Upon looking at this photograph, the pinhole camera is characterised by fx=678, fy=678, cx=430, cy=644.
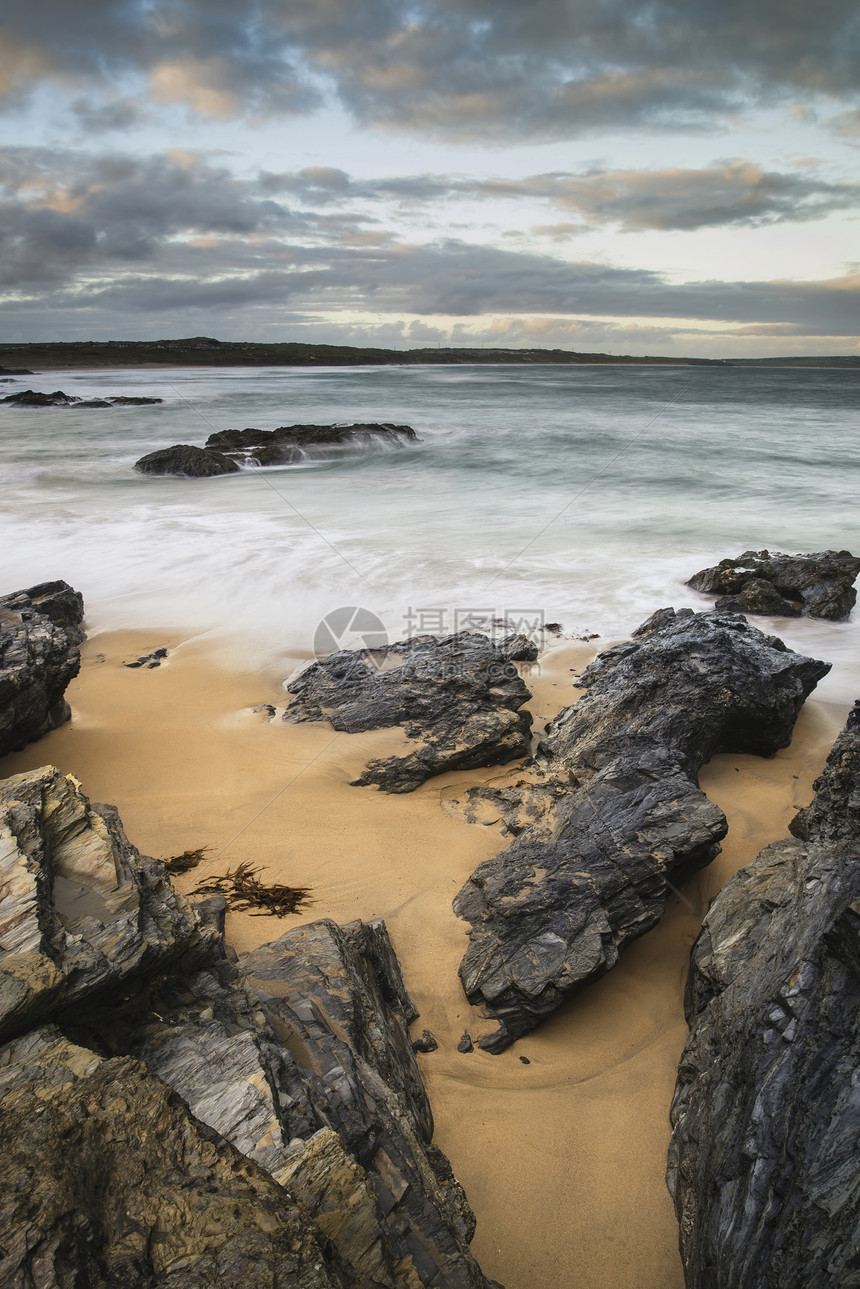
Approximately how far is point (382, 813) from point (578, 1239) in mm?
2737

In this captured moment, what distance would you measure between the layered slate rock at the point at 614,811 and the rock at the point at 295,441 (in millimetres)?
19649

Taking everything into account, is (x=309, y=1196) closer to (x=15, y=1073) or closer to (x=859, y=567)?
(x=15, y=1073)

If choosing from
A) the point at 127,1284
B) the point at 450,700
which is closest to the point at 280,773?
the point at 450,700

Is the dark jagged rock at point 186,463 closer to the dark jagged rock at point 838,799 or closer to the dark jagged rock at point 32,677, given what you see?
the dark jagged rock at point 32,677

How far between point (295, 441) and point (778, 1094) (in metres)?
25.1

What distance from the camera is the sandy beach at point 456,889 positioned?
2.74 m

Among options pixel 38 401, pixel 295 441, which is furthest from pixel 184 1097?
pixel 38 401

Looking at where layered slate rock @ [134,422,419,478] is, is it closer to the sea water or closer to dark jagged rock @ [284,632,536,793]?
the sea water

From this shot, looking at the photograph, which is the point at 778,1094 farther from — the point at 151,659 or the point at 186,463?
the point at 186,463

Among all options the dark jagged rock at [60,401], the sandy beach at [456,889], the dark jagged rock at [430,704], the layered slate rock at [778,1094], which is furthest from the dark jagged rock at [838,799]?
the dark jagged rock at [60,401]

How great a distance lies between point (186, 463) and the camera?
2072 centimetres

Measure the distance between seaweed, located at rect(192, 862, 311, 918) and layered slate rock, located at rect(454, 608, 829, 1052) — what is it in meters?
0.98

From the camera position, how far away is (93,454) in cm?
2455

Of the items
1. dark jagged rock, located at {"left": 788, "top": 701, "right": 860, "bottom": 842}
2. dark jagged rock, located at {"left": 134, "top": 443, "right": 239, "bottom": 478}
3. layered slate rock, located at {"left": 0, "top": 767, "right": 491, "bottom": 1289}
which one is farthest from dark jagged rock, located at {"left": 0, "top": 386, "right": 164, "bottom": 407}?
dark jagged rock, located at {"left": 788, "top": 701, "right": 860, "bottom": 842}
